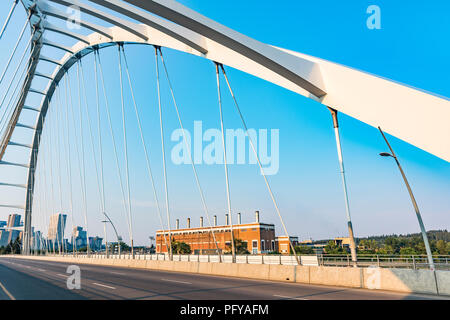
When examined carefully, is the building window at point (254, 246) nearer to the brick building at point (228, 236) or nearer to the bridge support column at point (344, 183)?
the brick building at point (228, 236)

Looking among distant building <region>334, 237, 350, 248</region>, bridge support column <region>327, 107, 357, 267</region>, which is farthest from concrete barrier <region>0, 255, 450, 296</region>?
distant building <region>334, 237, 350, 248</region>

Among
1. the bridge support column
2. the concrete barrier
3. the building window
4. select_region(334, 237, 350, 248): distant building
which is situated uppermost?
the bridge support column

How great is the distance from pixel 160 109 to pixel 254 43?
1161 cm

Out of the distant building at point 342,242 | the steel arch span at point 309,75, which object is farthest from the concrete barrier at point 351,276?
the distant building at point 342,242

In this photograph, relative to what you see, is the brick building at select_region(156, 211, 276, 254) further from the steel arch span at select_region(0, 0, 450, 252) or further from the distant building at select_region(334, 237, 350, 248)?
the steel arch span at select_region(0, 0, 450, 252)

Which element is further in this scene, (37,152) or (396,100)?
(37,152)

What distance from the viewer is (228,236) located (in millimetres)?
→ 96000

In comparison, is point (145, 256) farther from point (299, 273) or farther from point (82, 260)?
point (299, 273)

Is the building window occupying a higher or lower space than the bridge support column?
lower

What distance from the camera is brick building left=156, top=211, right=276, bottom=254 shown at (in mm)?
91938
